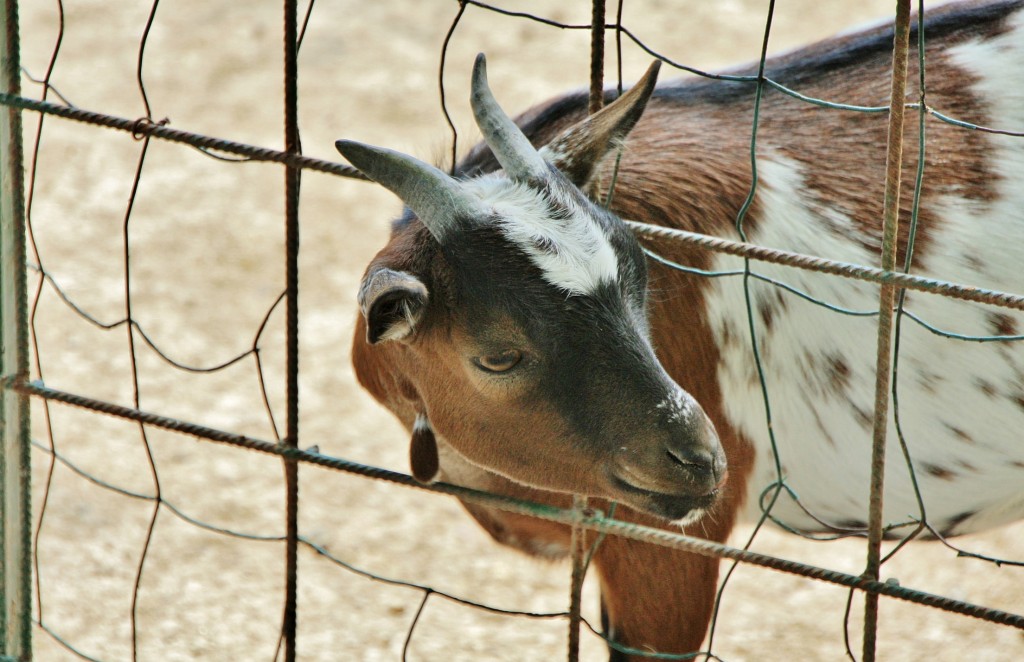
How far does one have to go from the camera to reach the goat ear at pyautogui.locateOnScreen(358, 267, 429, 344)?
77.5 inches

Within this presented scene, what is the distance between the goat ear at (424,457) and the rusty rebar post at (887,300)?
31.3 inches

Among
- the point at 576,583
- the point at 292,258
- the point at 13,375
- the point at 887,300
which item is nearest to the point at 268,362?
the point at 13,375

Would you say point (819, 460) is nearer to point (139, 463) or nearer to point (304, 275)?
point (139, 463)

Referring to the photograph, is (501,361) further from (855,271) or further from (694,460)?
(855,271)

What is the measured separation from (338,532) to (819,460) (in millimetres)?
1884

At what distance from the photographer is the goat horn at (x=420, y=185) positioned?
6.39 ft

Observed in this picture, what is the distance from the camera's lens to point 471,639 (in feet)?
11.9

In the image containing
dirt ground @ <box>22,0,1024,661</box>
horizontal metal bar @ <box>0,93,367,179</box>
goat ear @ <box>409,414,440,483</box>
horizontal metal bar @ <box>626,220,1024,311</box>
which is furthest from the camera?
dirt ground @ <box>22,0,1024,661</box>

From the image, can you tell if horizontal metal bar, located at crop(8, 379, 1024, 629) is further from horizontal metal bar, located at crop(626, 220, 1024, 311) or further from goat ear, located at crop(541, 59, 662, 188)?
goat ear, located at crop(541, 59, 662, 188)

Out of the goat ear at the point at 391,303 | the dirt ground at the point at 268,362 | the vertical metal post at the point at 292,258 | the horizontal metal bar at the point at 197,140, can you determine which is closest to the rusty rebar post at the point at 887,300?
the goat ear at the point at 391,303

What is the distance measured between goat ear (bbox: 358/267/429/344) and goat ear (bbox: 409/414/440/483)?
29cm

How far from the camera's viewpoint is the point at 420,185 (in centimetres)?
199

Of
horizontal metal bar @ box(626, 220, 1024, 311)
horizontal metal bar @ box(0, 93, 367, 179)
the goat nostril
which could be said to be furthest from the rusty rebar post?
horizontal metal bar @ box(0, 93, 367, 179)

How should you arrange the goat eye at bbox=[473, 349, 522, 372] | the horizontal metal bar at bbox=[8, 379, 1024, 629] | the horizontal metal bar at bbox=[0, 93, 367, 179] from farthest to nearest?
the horizontal metal bar at bbox=[0, 93, 367, 179], the goat eye at bbox=[473, 349, 522, 372], the horizontal metal bar at bbox=[8, 379, 1024, 629]
